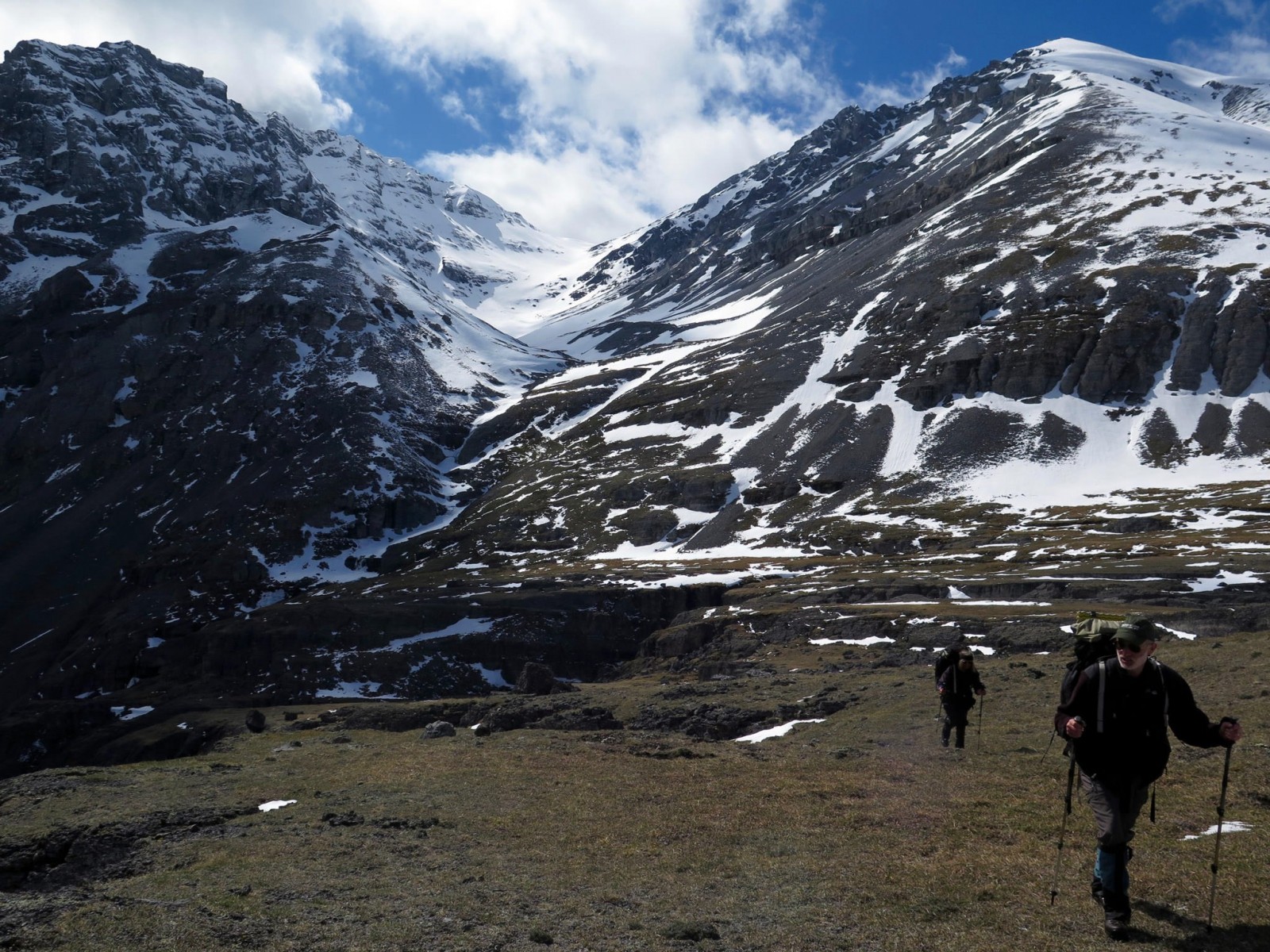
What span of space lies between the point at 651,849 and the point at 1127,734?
9.58m

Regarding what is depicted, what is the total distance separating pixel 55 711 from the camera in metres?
86.2

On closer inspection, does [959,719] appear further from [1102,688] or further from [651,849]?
[1102,688]

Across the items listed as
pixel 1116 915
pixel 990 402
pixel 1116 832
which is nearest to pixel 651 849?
pixel 1116 915

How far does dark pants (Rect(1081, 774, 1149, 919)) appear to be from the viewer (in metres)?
11.4

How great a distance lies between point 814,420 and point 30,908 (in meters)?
154

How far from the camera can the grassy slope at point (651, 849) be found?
43.0 ft

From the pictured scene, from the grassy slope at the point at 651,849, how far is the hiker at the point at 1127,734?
0.89 meters

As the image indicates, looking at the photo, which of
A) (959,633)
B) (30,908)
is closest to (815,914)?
(30,908)

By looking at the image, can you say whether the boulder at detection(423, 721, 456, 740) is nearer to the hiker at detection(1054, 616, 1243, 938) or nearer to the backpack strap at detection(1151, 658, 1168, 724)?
the hiker at detection(1054, 616, 1243, 938)

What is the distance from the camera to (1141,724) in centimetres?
1145

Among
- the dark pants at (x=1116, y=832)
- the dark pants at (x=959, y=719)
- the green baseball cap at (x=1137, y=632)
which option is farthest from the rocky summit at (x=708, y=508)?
the green baseball cap at (x=1137, y=632)

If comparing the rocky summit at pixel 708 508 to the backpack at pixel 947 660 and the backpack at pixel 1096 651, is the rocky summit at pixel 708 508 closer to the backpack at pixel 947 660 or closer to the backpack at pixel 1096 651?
the backpack at pixel 947 660

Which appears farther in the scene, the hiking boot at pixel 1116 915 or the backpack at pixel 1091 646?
the backpack at pixel 1091 646

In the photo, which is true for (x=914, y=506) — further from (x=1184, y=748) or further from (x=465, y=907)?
(x=465, y=907)
